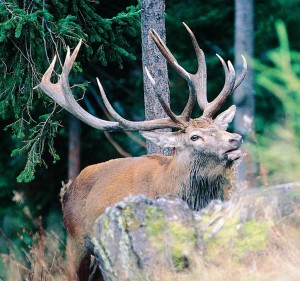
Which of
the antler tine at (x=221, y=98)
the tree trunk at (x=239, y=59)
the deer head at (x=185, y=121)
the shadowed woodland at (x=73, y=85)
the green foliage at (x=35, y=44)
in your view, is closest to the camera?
the deer head at (x=185, y=121)

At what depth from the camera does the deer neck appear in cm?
753

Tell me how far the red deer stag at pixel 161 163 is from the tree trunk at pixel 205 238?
277cm

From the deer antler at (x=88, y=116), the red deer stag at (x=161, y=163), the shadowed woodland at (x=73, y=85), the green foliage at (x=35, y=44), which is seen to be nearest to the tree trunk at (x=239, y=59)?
the shadowed woodland at (x=73, y=85)

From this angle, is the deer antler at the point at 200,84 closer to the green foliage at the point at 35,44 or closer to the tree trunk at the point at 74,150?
the green foliage at the point at 35,44

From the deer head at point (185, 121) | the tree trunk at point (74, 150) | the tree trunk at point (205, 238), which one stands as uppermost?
the deer head at point (185, 121)

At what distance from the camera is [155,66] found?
8828 millimetres

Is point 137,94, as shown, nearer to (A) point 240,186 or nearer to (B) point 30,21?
(B) point 30,21

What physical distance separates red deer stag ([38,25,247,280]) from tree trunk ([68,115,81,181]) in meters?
4.15

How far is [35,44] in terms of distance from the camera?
30.4 ft

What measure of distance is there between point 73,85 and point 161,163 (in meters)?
2.34

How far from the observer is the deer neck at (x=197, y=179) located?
297 inches

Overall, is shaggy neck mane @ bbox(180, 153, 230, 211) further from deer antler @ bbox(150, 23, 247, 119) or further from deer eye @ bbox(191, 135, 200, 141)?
deer antler @ bbox(150, 23, 247, 119)

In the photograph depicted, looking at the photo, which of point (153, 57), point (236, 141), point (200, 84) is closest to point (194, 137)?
point (236, 141)

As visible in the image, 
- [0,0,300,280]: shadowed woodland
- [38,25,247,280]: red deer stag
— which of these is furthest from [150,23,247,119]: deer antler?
[0,0,300,280]: shadowed woodland
